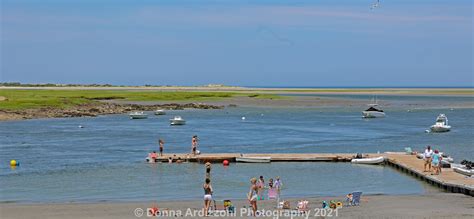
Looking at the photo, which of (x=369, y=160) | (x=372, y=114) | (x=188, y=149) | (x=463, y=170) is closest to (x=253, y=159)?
(x=369, y=160)

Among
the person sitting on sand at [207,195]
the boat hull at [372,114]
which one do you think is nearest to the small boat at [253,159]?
the person sitting on sand at [207,195]

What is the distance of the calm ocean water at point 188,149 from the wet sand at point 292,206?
2.59m

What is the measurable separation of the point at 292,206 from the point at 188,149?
91.4ft

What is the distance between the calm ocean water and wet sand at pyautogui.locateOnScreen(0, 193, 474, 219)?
259 cm

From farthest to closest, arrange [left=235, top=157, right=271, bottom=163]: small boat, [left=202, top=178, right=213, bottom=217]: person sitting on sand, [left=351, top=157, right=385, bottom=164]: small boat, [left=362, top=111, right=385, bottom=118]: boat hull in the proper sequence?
[left=362, top=111, right=385, bottom=118]: boat hull
[left=235, top=157, right=271, bottom=163]: small boat
[left=351, top=157, right=385, bottom=164]: small boat
[left=202, top=178, right=213, bottom=217]: person sitting on sand

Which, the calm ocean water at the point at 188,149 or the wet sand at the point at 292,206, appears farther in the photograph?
the calm ocean water at the point at 188,149

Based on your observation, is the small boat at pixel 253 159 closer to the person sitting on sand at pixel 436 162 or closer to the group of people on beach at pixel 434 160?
the group of people on beach at pixel 434 160

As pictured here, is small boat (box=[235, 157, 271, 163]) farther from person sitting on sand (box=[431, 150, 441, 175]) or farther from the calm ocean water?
person sitting on sand (box=[431, 150, 441, 175])

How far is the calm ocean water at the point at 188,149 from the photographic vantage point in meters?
35.9

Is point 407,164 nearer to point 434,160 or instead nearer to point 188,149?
point 434,160

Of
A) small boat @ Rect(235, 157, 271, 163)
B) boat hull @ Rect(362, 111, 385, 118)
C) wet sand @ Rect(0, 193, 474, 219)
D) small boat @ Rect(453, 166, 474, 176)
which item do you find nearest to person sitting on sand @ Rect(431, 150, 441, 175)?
small boat @ Rect(453, 166, 474, 176)

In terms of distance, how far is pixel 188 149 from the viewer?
2218 inches

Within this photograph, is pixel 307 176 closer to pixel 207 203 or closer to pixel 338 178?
pixel 338 178

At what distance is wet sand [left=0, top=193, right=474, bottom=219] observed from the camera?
27.1 metres
